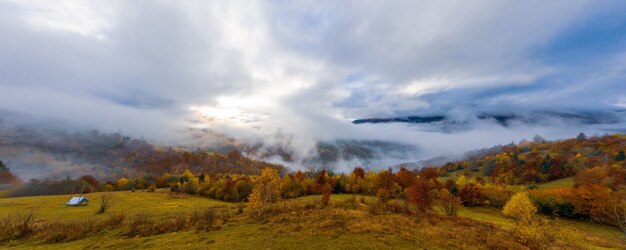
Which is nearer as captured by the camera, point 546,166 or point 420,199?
point 420,199

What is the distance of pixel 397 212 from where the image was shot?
41.6m

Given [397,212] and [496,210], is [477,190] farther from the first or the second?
[397,212]

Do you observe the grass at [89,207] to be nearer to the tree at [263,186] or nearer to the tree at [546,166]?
the tree at [263,186]

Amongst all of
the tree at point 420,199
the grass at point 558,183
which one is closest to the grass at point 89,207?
the tree at point 420,199

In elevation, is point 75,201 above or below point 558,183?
above

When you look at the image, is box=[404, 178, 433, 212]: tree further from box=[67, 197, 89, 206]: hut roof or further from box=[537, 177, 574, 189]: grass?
box=[537, 177, 574, 189]: grass

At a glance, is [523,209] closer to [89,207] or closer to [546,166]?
[89,207]

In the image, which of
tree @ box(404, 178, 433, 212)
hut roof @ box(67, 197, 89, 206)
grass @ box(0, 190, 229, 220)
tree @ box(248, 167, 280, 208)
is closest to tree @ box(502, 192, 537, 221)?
tree @ box(404, 178, 433, 212)

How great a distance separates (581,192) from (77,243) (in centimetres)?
11785

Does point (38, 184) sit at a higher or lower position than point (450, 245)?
lower

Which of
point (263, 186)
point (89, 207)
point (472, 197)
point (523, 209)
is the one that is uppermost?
point (523, 209)

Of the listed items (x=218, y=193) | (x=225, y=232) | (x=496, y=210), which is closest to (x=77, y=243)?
(x=225, y=232)

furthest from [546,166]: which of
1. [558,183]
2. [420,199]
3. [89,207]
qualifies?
[89,207]

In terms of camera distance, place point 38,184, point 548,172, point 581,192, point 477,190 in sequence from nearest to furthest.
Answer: point 581,192 → point 477,190 → point 38,184 → point 548,172
